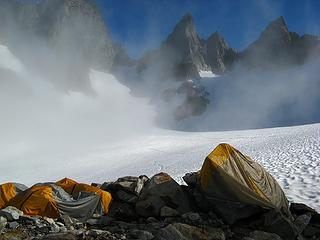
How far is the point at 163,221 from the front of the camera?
9867 millimetres

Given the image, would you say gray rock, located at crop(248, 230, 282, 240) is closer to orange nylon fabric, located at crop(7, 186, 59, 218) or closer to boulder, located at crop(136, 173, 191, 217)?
boulder, located at crop(136, 173, 191, 217)

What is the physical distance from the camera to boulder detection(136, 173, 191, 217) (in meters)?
10.4

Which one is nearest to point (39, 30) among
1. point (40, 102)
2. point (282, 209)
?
point (40, 102)

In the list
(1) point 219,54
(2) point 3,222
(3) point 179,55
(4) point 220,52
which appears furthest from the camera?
(4) point 220,52

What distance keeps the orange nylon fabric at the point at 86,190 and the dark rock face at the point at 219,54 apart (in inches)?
5383

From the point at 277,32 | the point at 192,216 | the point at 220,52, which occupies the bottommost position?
the point at 192,216

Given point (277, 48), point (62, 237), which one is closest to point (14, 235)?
point (62, 237)

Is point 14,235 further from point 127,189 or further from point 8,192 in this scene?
point 127,189

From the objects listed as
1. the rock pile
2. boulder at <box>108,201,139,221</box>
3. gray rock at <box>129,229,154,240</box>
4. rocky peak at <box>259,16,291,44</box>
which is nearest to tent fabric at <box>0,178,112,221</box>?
boulder at <box>108,201,139,221</box>

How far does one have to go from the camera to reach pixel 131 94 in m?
126

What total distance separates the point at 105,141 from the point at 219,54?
10033 cm

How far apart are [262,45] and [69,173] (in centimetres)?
11439

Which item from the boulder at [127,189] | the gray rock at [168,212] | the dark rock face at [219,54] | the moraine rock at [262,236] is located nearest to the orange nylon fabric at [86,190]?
the boulder at [127,189]

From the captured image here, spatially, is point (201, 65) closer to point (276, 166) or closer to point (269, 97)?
point (269, 97)
